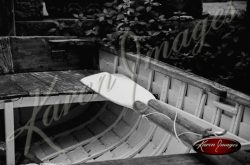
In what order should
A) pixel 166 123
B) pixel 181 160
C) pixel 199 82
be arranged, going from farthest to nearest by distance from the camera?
pixel 199 82
pixel 166 123
pixel 181 160

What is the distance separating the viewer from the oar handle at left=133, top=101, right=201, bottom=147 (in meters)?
2.45

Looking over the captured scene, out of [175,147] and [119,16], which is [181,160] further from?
[119,16]

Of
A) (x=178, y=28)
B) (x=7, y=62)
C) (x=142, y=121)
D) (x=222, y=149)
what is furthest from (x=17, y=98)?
(x=178, y=28)

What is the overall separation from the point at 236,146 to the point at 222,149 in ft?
0.28

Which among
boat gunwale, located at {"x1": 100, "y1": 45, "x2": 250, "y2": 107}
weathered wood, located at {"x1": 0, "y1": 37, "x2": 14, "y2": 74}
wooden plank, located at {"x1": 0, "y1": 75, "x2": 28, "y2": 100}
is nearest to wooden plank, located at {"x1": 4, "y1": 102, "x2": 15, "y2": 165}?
wooden plank, located at {"x1": 0, "y1": 75, "x2": 28, "y2": 100}

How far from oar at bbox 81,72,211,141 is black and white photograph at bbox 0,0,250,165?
0.01 metres

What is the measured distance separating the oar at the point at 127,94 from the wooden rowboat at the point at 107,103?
0.14 m

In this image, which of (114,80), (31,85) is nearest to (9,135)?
(31,85)

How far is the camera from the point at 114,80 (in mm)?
4305

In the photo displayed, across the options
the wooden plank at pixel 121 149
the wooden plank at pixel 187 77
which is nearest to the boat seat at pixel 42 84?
the wooden plank at pixel 121 149

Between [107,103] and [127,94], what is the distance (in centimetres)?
101

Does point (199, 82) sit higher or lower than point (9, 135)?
higher

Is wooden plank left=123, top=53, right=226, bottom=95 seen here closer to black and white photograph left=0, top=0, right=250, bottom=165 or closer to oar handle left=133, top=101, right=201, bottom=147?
black and white photograph left=0, top=0, right=250, bottom=165

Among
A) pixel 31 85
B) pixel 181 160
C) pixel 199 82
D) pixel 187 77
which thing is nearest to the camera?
pixel 181 160
